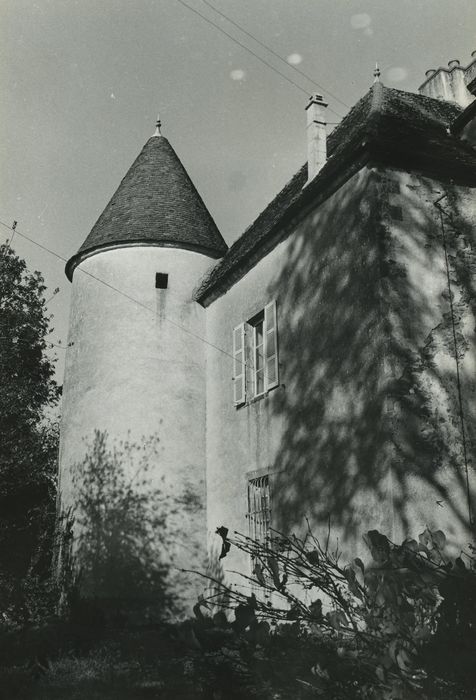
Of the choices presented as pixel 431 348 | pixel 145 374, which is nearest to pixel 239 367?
pixel 145 374

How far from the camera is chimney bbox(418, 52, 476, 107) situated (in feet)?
40.3

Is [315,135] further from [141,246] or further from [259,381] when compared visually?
[141,246]

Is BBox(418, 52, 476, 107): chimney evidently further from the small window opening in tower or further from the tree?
the tree

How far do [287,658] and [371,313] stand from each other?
18.0 feet

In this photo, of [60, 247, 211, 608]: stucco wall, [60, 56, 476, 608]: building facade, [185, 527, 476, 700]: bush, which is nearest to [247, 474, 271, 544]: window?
[60, 56, 476, 608]: building facade

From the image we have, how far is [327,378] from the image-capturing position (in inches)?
339

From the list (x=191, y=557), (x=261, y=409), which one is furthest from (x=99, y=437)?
(x=261, y=409)

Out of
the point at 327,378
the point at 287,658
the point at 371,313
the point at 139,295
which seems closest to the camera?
the point at 287,658

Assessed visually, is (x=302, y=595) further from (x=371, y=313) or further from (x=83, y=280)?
(x=83, y=280)

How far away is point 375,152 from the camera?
Result: 8242 millimetres

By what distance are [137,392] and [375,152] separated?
630 centimetres

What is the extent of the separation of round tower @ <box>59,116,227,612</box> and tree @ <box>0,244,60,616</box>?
25.6 inches

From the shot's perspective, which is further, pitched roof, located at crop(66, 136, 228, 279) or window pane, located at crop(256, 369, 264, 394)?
pitched roof, located at crop(66, 136, 228, 279)

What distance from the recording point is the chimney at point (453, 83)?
40.3 ft
